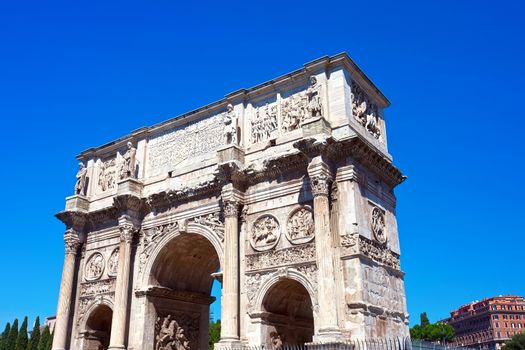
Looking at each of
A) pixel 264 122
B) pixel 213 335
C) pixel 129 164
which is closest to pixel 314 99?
pixel 264 122

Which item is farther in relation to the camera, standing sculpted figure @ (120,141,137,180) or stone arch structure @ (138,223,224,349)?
standing sculpted figure @ (120,141,137,180)

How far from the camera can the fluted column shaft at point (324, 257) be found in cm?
1268

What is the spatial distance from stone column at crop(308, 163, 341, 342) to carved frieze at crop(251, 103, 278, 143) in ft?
9.67

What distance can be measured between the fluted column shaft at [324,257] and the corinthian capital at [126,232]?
24.1 feet

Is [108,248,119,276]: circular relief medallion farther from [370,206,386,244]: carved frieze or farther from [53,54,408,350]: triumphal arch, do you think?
[370,206,386,244]: carved frieze

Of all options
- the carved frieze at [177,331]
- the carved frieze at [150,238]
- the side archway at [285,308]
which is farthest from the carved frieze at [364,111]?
the carved frieze at [177,331]

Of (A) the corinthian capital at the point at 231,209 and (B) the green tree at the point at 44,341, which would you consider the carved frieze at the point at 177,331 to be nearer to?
(A) the corinthian capital at the point at 231,209

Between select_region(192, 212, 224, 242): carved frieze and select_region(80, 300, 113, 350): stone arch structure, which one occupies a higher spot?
select_region(192, 212, 224, 242): carved frieze

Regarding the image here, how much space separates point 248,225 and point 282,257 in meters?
1.69

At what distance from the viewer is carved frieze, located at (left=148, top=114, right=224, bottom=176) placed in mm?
18094

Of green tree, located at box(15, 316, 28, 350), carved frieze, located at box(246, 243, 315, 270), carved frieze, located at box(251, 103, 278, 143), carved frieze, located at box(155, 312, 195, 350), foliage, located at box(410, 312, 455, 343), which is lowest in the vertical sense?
carved frieze, located at box(155, 312, 195, 350)

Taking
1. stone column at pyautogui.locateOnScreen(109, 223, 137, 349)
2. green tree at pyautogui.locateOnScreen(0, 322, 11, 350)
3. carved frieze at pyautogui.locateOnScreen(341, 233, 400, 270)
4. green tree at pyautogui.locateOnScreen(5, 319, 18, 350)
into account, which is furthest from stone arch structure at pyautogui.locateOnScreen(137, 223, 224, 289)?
green tree at pyautogui.locateOnScreen(0, 322, 11, 350)

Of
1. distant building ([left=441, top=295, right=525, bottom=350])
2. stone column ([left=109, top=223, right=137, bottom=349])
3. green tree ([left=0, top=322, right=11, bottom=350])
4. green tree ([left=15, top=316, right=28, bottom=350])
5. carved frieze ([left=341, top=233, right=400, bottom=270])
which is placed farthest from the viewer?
distant building ([left=441, top=295, right=525, bottom=350])

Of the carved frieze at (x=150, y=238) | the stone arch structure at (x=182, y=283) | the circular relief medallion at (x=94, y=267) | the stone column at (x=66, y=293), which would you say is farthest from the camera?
the circular relief medallion at (x=94, y=267)
